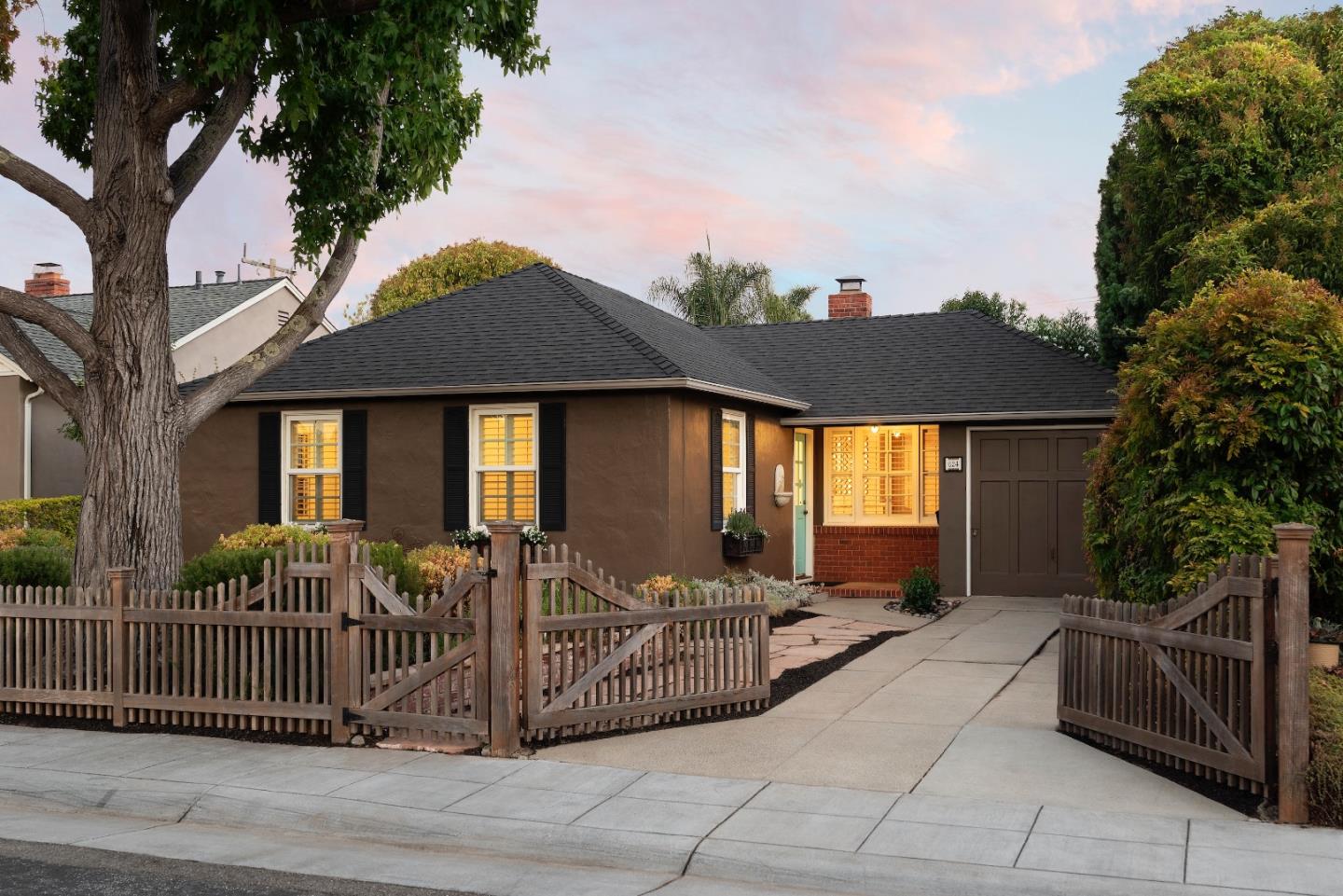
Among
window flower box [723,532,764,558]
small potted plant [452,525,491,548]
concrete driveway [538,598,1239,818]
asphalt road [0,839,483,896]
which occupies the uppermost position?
small potted plant [452,525,491,548]

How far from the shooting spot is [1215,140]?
47.6ft

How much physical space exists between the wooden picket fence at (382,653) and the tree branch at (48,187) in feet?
10.8

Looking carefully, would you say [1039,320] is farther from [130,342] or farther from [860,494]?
[130,342]

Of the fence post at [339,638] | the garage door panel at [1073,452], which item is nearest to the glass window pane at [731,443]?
the garage door panel at [1073,452]

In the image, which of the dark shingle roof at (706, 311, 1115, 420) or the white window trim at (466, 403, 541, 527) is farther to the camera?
the dark shingle roof at (706, 311, 1115, 420)

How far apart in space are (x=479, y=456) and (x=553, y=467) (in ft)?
3.87

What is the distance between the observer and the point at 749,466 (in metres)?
17.0

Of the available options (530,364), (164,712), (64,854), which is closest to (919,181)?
(530,364)

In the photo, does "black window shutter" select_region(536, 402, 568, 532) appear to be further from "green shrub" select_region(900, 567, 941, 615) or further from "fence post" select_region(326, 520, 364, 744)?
"fence post" select_region(326, 520, 364, 744)

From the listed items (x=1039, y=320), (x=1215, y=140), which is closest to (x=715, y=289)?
(x=1039, y=320)

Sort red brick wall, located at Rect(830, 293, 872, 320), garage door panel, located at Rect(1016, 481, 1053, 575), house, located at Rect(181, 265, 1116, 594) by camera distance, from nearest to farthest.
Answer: house, located at Rect(181, 265, 1116, 594) → garage door panel, located at Rect(1016, 481, 1053, 575) → red brick wall, located at Rect(830, 293, 872, 320)

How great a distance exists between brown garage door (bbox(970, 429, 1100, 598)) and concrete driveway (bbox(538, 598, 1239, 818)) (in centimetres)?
588

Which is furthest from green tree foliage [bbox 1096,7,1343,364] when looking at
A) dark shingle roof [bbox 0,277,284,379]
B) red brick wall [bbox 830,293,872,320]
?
dark shingle roof [bbox 0,277,284,379]

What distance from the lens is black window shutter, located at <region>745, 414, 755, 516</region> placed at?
1692cm
